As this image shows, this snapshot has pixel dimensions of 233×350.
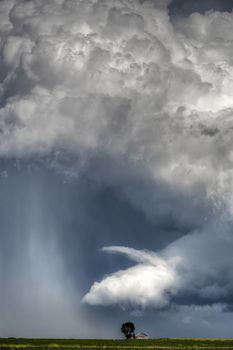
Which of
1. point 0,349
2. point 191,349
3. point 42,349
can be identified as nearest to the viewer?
point 0,349

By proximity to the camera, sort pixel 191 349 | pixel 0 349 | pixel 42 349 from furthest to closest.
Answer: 1. pixel 191 349
2. pixel 42 349
3. pixel 0 349

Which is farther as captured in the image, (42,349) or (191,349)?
(191,349)

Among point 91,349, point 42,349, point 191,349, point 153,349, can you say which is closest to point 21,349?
point 42,349

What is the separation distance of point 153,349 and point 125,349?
840 cm

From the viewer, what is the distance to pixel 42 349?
14675 cm

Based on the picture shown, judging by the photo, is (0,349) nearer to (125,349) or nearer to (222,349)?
(125,349)

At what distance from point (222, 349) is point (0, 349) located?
66412 millimetres

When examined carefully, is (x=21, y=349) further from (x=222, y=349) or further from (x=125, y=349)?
(x=222, y=349)

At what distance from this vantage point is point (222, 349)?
531 ft

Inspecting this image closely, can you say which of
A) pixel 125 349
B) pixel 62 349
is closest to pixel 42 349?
pixel 62 349

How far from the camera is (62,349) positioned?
15100 cm

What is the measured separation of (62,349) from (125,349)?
57.1 feet

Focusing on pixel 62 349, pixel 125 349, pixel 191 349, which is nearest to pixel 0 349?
pixel 62 349

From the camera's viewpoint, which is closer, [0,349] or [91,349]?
[0,349]
